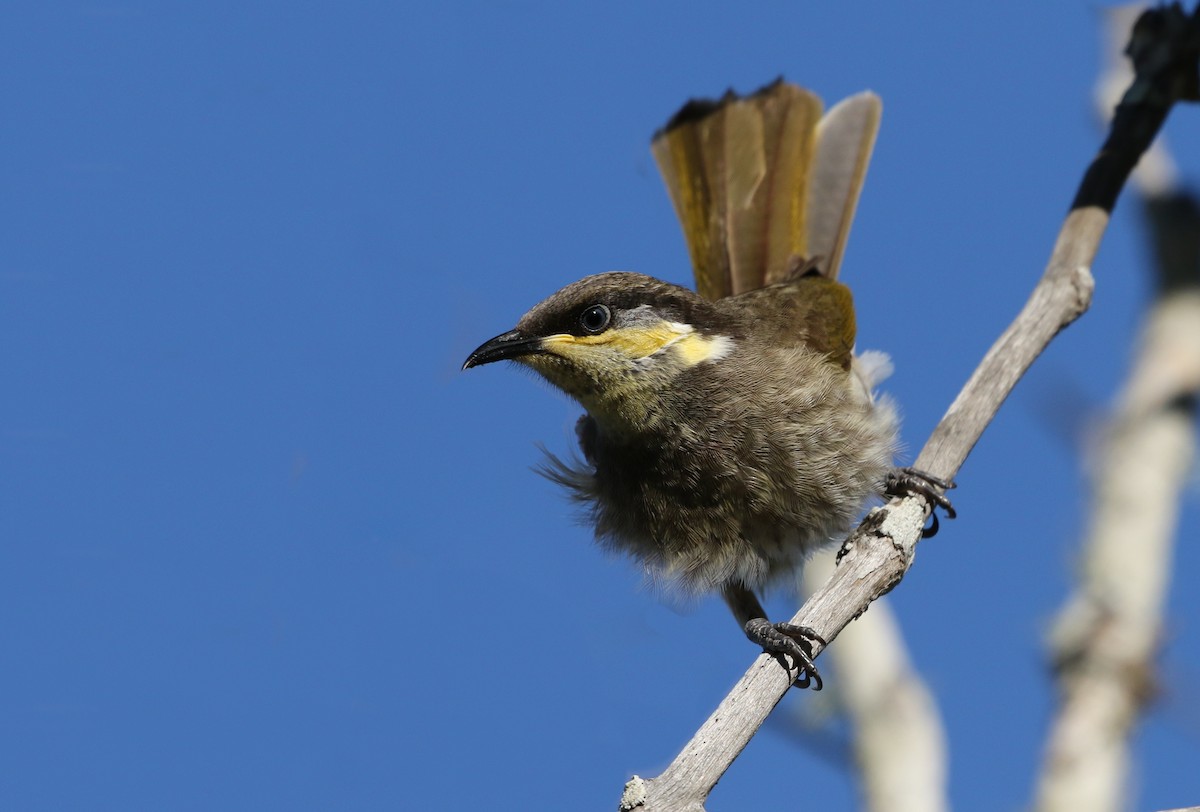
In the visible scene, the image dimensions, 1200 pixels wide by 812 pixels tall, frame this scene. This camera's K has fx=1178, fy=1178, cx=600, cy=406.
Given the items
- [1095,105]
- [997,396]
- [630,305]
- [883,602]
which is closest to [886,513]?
[997,396]

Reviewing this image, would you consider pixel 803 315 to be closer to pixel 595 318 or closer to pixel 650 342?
pixel 650 342

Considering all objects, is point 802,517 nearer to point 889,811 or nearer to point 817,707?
point 817,707

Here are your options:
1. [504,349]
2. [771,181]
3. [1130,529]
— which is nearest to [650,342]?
[504,349]

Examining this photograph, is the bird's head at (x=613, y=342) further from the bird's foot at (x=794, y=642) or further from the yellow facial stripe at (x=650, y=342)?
the bird's foot at (x=794, y=642)

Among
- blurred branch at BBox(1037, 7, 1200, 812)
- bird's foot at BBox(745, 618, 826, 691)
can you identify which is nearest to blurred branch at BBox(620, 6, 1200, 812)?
bird's foot at BBox(745, 618, 826, 691)

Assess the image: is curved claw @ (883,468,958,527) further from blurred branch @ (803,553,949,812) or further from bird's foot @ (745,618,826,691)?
blurred branch @ (803,553,949,812)

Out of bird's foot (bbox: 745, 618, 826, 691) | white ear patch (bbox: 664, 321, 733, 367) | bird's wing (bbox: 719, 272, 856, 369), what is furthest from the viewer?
bird's wing (bbox: 719, 272, 856, 369)
